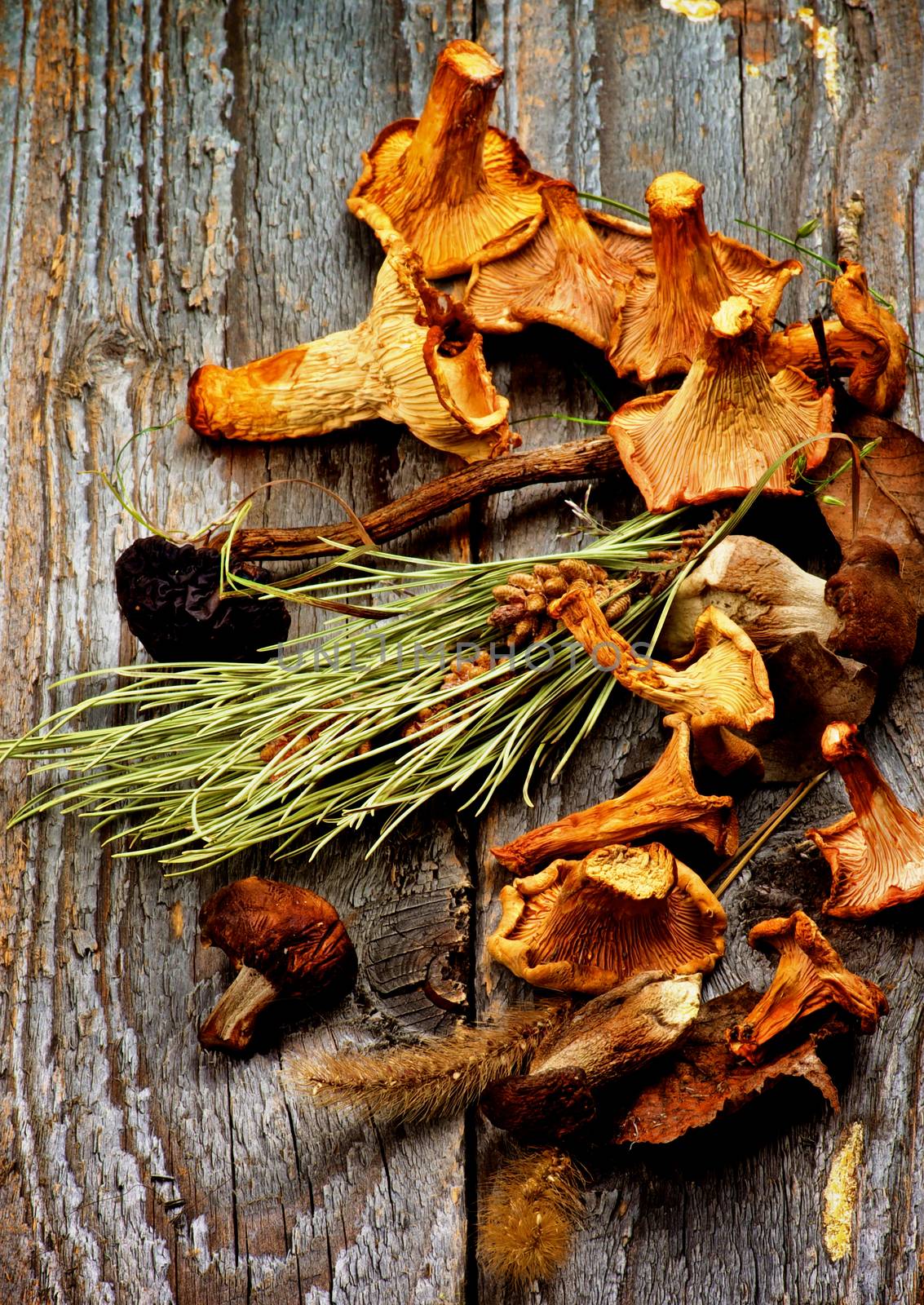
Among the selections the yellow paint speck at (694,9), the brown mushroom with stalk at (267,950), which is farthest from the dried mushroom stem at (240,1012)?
the yellow paint speck at (694,9)

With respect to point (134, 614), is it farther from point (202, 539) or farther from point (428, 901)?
point (428, 901)

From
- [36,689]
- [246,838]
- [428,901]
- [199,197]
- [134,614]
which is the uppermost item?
[199,197]

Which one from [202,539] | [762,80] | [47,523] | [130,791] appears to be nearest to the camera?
[130,791]

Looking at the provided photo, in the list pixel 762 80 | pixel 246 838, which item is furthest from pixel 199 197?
pixel 246 838

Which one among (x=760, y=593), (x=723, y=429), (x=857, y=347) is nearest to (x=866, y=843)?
(x=760, y=593)

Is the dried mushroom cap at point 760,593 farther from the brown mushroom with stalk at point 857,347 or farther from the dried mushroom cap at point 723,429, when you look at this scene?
the brown mushroom with stalk at point 857,347

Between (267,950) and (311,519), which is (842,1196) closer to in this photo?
(267,950)
